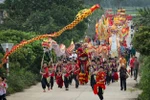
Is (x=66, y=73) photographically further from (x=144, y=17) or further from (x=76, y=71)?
(x=144, y=17)

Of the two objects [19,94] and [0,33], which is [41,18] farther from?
[19,94]

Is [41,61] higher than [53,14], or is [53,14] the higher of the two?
[53,14]

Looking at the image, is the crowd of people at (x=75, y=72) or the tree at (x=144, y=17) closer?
the tree at (x=144, y=17)

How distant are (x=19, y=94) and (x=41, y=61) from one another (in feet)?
26.6

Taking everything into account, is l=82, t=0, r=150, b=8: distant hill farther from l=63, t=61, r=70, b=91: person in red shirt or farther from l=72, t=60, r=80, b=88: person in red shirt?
l=63, t=61, r=70, b=91: person in red shirt

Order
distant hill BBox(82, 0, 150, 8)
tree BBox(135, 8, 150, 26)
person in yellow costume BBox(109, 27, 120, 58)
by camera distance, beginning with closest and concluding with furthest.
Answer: tree BBox(135, 8, 150, 26)
person in yellow costume BBox(109, 27, 120, 58)
distant hill BBox(82, 0, 150, 8)

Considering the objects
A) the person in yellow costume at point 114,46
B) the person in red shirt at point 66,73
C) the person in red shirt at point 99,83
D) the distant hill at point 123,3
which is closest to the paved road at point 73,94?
the person in red shirt at point 66,73

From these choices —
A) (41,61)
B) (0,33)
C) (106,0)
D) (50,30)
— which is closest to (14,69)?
(0,33)

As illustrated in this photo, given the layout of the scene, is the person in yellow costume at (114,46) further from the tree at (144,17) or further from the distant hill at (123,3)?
the distant hill at (123,3)

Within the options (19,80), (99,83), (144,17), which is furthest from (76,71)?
(99,83)

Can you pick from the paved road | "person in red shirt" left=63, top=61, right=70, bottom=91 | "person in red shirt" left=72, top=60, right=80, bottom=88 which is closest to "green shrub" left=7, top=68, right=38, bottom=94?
the paved road

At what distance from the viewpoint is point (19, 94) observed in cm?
2473

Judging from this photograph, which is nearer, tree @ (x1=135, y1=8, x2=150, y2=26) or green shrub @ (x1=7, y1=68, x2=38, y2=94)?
tree @ (x1=135, y1=8, x2=150, y2=26)

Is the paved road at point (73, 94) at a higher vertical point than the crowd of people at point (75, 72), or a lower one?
lower
